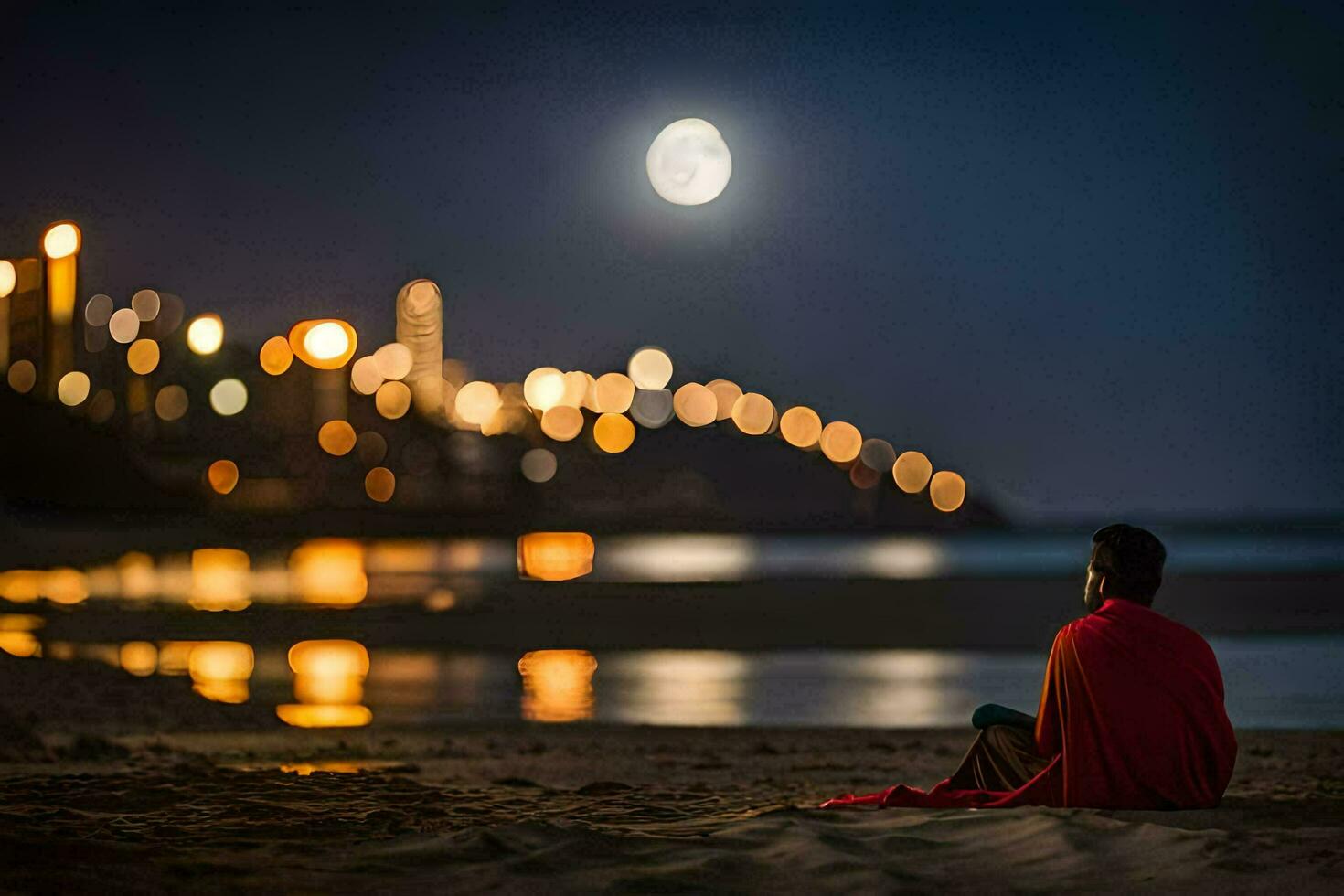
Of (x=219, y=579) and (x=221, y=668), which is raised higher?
(x=219, y=579)

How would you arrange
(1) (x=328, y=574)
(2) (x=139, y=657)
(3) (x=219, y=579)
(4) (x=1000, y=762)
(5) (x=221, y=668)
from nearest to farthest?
1. (4) (x=1000, y=762)
2. (5) (x=221, y=668)
3. (2) (x=139, y=657)
4. (3) (x=219, y=579)
5. (1) (x=328, y=574)

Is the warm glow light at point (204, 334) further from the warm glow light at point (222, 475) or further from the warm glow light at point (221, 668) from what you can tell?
the warm glow light at point (222, 475)

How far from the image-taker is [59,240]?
1233 inches

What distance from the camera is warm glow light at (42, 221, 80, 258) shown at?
31.0m

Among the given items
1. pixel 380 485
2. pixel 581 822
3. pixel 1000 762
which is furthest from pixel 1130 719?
pixel 380 485

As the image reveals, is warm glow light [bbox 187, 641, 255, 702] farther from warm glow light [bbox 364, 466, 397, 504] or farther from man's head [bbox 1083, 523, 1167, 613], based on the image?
warm glow light [bbox 364, 466, 397, 504]

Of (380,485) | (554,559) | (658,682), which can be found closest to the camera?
(658,682)

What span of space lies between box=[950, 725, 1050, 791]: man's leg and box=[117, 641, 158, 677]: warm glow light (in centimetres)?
1261

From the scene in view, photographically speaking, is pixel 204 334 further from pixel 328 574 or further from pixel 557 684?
pixel 557 684

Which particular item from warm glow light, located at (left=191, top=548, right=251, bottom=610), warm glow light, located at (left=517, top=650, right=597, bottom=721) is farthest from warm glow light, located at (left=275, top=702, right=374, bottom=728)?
warm glow light, located at (left=191, top=548, right=251, bottom=610)

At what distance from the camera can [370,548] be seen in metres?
82.9

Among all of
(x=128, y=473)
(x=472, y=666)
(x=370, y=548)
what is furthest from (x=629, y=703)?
(x=128, y=473)

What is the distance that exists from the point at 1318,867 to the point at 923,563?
72.7 meters

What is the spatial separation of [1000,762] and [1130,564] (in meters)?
1.08
